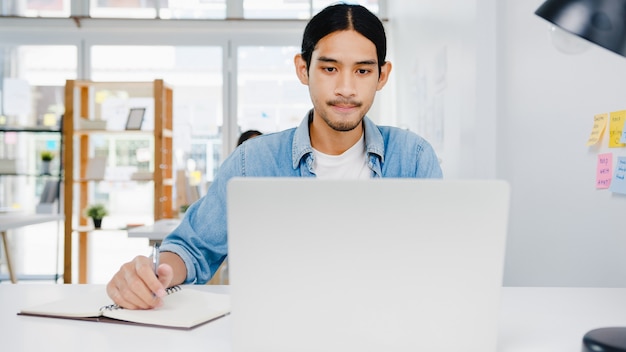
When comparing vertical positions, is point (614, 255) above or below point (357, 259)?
below

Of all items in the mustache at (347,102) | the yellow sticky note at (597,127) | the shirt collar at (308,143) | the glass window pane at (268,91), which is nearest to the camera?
the mustache at (347,102)

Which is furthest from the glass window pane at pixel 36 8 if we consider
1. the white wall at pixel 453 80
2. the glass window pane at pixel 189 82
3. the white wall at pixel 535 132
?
the white wall at pixel 535 132

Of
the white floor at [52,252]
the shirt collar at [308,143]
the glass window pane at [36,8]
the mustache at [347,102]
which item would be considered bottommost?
the white floor at [52,252]

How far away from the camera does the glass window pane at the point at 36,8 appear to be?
227 inches

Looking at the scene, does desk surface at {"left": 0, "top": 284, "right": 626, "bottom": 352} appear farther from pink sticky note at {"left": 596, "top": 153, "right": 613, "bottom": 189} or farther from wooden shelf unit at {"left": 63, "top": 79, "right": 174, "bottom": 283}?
wooden shelf unit at {"left": 63, "top": 79, "right": 174, "bottom": 283}

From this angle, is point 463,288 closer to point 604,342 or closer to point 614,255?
point 604,342

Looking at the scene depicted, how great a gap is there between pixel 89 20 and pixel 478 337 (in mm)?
5813

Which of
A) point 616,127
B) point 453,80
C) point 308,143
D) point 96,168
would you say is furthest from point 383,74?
point 96,168

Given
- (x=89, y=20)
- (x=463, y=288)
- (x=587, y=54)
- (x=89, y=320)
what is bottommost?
(x=89, y=320)

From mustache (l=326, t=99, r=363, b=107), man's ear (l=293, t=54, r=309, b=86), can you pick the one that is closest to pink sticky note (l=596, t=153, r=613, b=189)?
mustache (l=326, t=99, r=363, b=107)

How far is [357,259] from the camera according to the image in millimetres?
691

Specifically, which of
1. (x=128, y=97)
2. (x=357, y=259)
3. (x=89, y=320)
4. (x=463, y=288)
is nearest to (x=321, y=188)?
(x=357, y=259)

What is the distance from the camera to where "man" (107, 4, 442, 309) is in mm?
1447

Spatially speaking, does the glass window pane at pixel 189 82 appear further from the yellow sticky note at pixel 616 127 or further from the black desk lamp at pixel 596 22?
the black desk lamp at pixel 596 22
